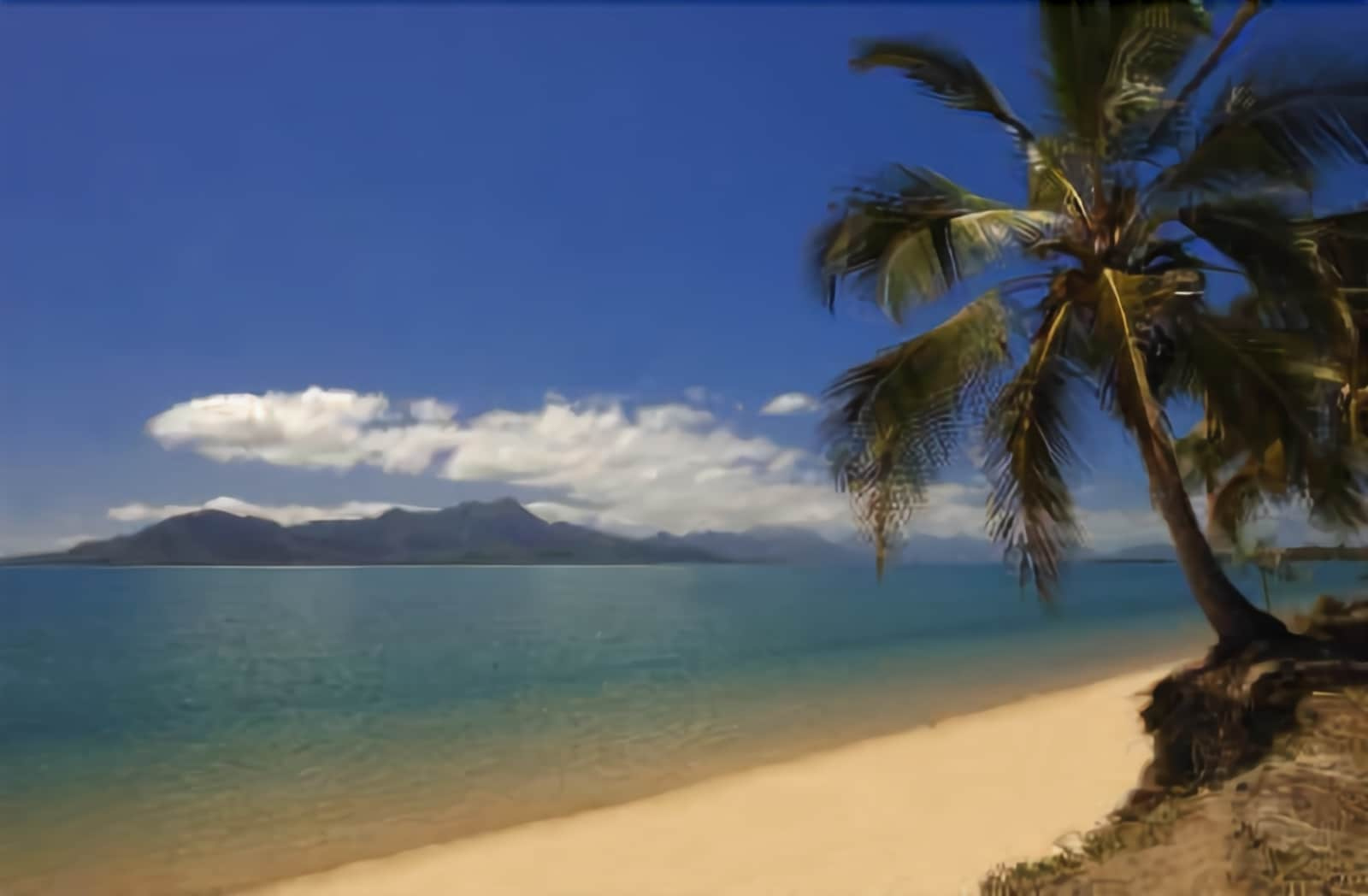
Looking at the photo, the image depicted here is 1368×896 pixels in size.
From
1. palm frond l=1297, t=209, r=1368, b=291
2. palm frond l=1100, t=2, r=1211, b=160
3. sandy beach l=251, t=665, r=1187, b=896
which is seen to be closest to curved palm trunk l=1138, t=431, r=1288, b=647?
palm frond l=1297, t=209, r=1368, b=291

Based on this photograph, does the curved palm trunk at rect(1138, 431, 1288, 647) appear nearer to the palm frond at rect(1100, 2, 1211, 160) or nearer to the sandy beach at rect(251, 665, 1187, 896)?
the palm frond at rect(1100, 2, 1211, 160)

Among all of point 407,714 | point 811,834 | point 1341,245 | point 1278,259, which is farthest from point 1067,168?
point 407,714

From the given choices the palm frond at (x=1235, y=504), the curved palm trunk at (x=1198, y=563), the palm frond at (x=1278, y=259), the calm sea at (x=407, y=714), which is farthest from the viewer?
the calm sea at (x=407, y=714)

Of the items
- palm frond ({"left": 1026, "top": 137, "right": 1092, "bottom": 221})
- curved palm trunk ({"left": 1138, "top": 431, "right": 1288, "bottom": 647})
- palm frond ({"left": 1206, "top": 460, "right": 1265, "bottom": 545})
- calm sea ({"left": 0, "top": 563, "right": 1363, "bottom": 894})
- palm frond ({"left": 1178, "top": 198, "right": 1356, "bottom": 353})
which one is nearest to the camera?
palm frond ({"left": 1178, "top": 198, "right": 1356, "bottom": 353})

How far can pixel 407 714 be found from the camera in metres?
17.6

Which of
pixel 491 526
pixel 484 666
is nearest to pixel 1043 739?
pixel 484 666

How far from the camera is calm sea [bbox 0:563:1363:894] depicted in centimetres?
986

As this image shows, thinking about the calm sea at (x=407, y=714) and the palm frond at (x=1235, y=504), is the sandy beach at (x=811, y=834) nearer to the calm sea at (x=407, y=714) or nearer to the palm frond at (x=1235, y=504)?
the calm sea at (x=407, y=714)

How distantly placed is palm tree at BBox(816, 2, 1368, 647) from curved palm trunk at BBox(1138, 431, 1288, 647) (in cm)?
1

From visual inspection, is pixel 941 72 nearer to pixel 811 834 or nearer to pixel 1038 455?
pixel 1038 455

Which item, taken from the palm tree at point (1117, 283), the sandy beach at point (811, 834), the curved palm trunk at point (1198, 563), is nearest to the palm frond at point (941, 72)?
the palm tree at point (1117, 283)

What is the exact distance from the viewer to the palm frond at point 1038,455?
5.90 m

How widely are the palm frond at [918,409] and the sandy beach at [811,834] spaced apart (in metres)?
2.68

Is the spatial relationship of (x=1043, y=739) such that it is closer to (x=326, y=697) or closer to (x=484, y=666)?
(x=326, y=697)
